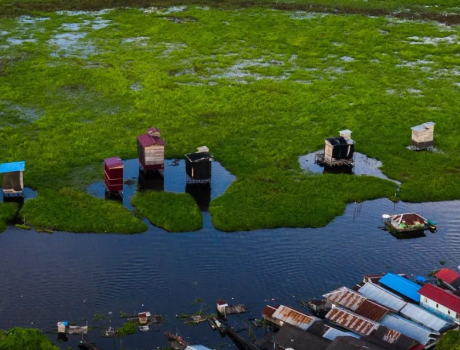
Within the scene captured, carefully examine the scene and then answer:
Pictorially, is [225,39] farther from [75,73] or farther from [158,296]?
[158,296]

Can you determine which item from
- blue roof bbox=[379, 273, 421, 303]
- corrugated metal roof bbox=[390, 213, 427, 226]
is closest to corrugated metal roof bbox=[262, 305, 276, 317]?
blue roof bbox=[379, 273, 421, 303]

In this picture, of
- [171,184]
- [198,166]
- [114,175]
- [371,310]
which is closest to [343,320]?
[371,310]

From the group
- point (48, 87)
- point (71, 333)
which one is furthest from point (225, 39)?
point (71, 333)

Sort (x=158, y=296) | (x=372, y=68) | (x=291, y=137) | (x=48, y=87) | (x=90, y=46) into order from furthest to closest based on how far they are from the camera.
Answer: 1. (x=90, y=46)
2. (x=372, y=68)
3. (x=48, y=87)
4. (x=291, y=137)
5. (x=158, y=296)

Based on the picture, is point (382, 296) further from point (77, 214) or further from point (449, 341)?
point (77, 214)

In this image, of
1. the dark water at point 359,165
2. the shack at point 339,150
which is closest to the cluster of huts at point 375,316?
the dark water at point 359,165
